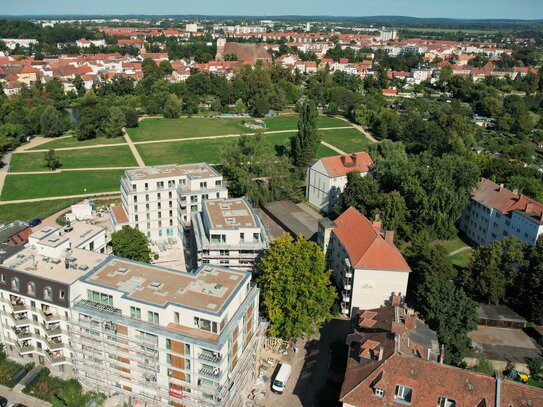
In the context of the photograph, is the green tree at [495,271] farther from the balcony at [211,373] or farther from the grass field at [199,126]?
the grass field at [199,126]

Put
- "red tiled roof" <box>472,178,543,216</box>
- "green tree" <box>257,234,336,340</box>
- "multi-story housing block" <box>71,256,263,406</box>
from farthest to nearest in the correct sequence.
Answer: "red tiled roof" <box>472,178,543,216</box> → "green tree" <box>257,234,336,340</box> → "multi-story housing block" <box>71,256,263,406</box>

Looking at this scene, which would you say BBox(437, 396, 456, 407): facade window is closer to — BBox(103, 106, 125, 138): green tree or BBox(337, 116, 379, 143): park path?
BBox(337, 116, 379, 143): park path

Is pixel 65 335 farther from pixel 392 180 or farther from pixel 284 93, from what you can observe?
pixel 284 93

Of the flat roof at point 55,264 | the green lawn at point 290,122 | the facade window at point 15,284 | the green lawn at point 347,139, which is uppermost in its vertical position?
the flat roof at point 55,264

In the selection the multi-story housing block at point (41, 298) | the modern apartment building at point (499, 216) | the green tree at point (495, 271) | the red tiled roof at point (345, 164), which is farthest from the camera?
the red tiled roof at point (345, 164)

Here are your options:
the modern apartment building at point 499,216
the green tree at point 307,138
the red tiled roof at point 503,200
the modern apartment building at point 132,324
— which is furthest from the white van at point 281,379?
the green tree at point 307,138

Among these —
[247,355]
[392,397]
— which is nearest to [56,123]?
[247,355]

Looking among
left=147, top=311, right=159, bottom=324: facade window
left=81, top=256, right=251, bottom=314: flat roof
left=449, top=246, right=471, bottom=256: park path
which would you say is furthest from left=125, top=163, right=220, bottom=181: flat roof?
left=449, top=246, right=471, bottom=256: park path
